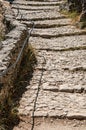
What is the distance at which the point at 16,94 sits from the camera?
7.69 m

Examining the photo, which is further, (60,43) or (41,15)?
(41,15)

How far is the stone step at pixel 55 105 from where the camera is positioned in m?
6.83

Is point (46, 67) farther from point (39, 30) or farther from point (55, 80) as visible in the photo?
point (39, 30)

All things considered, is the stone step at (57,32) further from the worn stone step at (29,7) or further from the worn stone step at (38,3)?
the worn stone step at (38,3)

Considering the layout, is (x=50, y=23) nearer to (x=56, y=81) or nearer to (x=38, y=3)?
(x=38, y=3)

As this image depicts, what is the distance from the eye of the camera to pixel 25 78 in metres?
8.73

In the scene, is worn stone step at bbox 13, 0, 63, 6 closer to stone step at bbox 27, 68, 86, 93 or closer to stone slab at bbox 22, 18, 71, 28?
stone slab at bbox 22, 18, 71, 28

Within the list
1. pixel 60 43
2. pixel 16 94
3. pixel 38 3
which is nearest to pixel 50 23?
pixel 60 43

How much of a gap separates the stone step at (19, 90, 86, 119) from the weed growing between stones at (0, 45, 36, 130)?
19 cm

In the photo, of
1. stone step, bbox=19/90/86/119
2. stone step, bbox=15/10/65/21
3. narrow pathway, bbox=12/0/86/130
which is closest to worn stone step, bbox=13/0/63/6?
stone step, bbox=15/10/65/21

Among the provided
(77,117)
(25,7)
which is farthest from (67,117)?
(25,7)

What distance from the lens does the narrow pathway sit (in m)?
6.72

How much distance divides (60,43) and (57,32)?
1425 mm

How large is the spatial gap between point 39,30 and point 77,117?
25.2 feet
